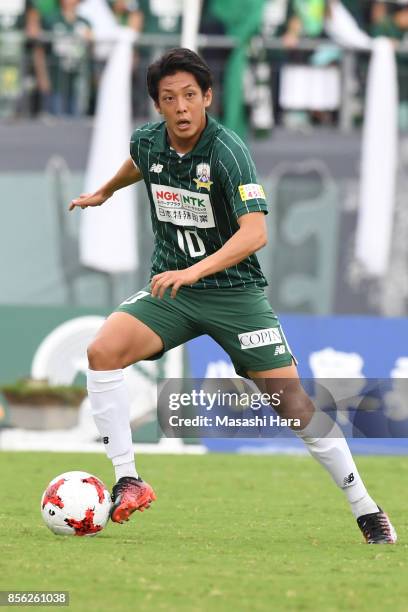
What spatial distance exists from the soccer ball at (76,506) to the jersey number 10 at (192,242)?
124 centimetres

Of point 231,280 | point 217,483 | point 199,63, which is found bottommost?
point 217,483

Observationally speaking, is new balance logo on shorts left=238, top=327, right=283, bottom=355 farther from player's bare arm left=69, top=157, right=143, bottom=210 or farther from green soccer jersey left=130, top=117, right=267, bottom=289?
player's bare arm left=69, top=157, right=143, bottom=210

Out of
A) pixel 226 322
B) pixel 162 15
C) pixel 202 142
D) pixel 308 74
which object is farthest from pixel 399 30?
pixel 226 322

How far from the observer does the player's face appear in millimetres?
6766

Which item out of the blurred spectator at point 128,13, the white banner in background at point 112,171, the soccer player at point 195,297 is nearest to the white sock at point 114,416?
the soccer player at point 195,297

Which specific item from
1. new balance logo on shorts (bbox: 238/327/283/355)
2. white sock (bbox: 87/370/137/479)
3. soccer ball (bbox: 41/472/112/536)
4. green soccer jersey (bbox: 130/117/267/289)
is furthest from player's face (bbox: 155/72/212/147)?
soccer ball (bbox: 41/472/112/536)

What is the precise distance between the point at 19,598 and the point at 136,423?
353 inches

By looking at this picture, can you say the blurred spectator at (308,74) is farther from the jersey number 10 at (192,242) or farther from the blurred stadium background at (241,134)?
the jersey number 10 at (192,242)

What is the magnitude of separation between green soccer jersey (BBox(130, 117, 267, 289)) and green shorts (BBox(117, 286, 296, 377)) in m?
0.08

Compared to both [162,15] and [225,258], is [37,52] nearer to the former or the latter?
[162,15]

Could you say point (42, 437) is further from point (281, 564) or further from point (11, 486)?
point (281, 564)

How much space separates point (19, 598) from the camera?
521 cm

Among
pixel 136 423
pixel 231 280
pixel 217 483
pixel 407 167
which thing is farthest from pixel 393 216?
pixel 231 280

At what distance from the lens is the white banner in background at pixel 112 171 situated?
17.8 meters
